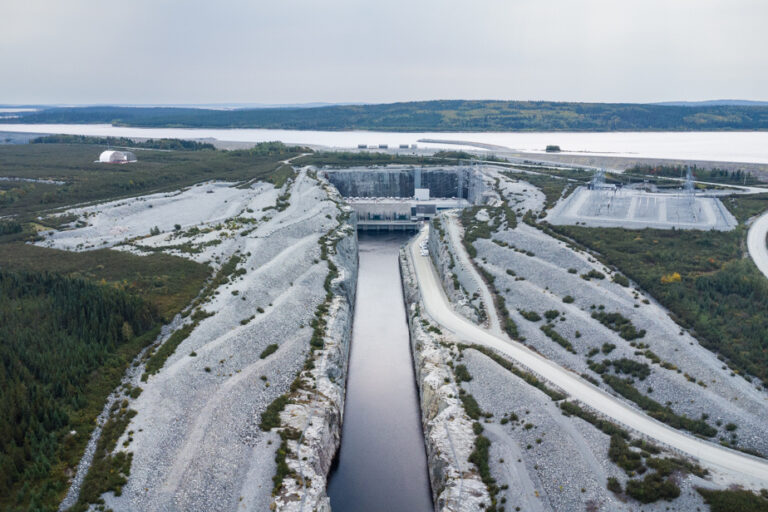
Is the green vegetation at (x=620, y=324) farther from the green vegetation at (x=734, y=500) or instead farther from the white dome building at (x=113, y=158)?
the white dome building at (x=113, y=158)

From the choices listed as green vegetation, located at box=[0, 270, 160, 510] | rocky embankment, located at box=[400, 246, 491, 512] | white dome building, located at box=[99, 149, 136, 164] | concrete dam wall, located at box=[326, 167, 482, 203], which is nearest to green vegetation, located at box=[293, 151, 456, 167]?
concrete dam wall, located at box=[326, 167, 482, 203]

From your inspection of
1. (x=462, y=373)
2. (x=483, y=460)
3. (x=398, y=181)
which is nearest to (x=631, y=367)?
(x=462, y=373)

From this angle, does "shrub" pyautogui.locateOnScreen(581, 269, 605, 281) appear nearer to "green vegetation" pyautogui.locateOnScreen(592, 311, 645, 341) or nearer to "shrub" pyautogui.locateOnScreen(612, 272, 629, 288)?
"shrub" pyautogui.locateOnScreen(612, 272, 629, 288)

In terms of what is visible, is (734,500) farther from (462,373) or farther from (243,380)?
(243,380)

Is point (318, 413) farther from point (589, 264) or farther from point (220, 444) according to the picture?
point (589, 264)

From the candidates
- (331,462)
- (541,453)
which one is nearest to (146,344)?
(331,462)

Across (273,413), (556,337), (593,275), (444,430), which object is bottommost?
(444,430)
